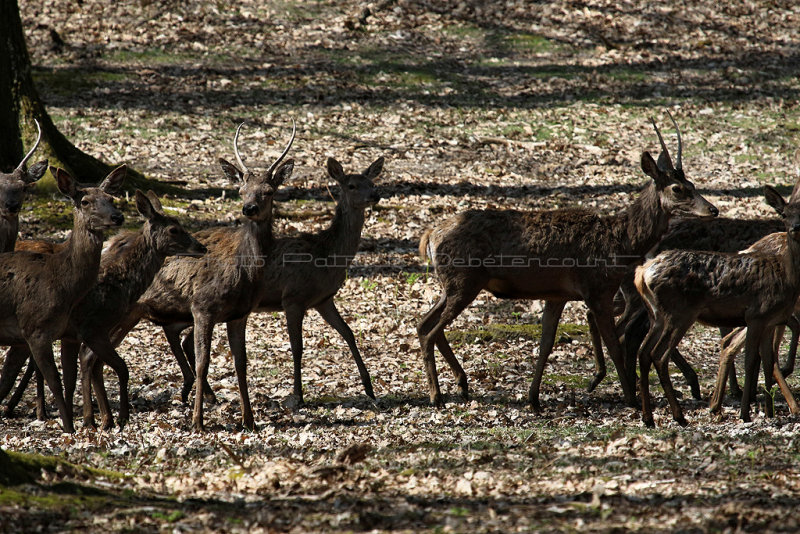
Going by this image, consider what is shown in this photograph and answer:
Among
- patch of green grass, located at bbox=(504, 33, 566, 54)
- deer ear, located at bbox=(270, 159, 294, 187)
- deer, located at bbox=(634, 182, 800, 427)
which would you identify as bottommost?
deer, located at bbox=(634, 182, 800, 427)

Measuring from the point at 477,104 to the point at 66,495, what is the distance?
1540cm

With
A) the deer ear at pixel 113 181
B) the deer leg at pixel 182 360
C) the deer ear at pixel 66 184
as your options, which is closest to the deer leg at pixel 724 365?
the deer leg at pixel 182 360

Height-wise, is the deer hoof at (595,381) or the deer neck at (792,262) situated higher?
the deer neck at (792,262)

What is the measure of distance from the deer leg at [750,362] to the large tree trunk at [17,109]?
999 cm

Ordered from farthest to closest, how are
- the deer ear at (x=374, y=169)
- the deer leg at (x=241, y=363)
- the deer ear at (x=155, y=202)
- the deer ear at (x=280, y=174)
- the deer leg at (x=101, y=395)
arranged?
the deer ear at (x=374, y=169)
the deer ear at (x=280, y=174)
the deer ear at (x=155, y=202)
the deer leg at (x=241, y=363)
the deer leg at (x=101, y=395)

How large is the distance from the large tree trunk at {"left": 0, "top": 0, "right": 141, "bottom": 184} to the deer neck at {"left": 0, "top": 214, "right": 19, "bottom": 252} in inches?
163

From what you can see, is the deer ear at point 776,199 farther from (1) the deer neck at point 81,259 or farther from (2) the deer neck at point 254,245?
(1) the deer neck at point 81,259

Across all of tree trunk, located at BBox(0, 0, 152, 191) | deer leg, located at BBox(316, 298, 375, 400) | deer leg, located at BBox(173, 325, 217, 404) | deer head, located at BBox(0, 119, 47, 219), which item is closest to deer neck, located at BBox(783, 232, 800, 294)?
deer leg, located at BBox(316, 298, 375, 400)

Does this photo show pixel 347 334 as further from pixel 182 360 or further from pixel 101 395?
pixel 101 395

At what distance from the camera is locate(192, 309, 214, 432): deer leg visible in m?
8.66

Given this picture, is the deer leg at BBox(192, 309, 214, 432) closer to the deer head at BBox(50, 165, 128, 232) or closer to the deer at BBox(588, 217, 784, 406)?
the deer head at BBox(50, 165, 128, 232)

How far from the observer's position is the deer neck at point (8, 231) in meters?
10.0

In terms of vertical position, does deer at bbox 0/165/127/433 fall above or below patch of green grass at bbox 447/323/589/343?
above

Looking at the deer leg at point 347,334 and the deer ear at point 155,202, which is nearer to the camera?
the deer ear at point 155,202
